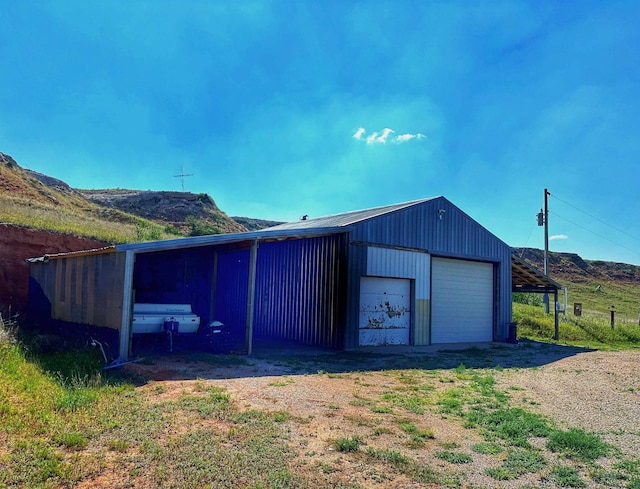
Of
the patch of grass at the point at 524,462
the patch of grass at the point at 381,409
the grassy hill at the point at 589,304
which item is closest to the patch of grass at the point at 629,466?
the patch of grass at the point at 524,462

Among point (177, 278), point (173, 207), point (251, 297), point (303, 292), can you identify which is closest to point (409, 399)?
point (251, 297)

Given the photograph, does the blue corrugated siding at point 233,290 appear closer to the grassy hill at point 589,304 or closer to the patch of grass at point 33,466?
the patch of grass at point 33,466

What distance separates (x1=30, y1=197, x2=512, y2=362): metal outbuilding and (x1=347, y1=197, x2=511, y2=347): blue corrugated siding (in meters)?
0.04

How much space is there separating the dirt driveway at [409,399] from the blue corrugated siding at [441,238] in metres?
3.33

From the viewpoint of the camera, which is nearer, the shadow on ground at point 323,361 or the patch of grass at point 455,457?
the patch of grass at point 455,457

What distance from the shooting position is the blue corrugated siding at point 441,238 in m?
13.0

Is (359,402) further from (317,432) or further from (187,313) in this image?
(187,313)

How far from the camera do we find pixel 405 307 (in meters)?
14.0

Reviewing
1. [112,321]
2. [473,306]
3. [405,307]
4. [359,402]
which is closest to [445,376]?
[359,402]

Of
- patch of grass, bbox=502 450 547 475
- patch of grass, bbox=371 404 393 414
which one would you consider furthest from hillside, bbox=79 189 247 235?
patch of grass, bbox=502 450 547 475

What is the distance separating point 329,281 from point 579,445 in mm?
8169

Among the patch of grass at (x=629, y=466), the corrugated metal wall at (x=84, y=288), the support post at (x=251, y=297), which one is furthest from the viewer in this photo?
the support post at (x=251, y=297)

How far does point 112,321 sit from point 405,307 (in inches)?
336

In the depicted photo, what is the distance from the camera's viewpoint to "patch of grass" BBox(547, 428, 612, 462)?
14.5 ft
